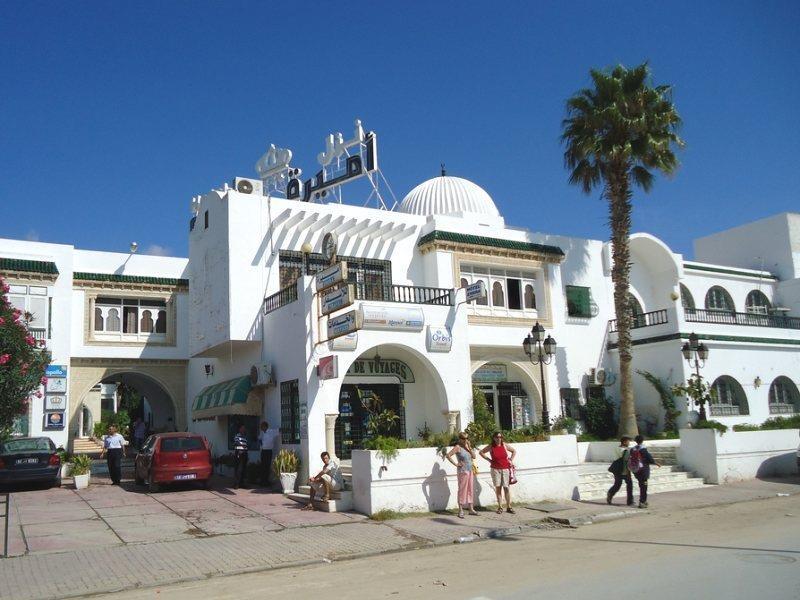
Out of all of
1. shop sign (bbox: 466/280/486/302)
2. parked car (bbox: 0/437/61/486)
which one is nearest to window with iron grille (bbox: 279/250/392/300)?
shop sign (bbox: 466/280/486/302)

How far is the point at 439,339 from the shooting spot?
19.2 m

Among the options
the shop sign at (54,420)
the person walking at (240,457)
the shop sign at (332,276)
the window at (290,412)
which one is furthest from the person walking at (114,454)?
the shop sign at (332,276)

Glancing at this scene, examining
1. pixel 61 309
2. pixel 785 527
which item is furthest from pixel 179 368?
pixel 785 527

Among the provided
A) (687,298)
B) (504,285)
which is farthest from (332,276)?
(687,298)

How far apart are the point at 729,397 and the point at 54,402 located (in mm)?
22924

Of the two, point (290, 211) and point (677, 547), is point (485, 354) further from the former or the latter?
point (677, 547)

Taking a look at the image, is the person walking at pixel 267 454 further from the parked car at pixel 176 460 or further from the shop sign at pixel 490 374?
the shop sign at pixel 490 374

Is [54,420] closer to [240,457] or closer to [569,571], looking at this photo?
[240,457]

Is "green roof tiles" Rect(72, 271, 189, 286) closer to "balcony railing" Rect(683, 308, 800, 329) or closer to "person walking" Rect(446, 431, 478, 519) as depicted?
"person walking" Rect(446, 431, 478, 519)

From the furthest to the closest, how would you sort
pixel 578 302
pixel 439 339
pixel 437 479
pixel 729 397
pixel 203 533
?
pixel 578 302 → pixel 729 397 → pixel 439 339 → pixel 437 479 → pixel 203 533

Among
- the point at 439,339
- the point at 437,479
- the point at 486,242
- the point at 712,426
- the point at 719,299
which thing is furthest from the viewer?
the point at 719,299

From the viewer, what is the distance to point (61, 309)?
926 inches

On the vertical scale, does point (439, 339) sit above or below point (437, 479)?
above

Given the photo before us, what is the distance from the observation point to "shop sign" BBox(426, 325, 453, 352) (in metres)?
19.1
